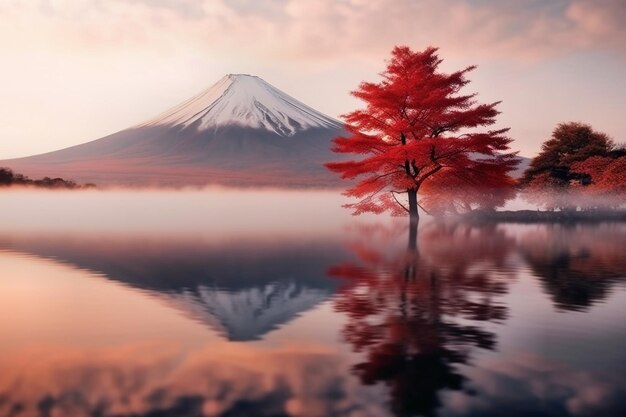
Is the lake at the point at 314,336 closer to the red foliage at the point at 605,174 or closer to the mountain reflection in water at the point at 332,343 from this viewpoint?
the mountain reflection in water at the point at 332,343

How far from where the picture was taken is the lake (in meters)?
6.21

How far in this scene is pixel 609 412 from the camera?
5.93 meters

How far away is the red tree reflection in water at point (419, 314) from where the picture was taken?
22.1 ft

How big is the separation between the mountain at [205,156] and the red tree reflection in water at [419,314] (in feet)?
428

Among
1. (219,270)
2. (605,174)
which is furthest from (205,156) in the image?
(219,270)

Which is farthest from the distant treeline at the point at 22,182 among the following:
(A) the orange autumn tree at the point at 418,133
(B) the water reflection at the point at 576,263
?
(B) the water reflection at the point at 576,263

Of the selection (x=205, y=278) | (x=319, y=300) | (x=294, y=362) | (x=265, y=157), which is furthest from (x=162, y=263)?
(x=265, y=157)

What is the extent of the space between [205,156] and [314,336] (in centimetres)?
16781

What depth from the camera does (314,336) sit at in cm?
862

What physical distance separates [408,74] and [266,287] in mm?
23076

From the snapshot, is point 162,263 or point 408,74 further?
point 408,74

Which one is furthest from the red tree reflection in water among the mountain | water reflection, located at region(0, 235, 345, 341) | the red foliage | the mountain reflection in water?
the mountain

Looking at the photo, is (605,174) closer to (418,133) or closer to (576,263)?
(418,133)

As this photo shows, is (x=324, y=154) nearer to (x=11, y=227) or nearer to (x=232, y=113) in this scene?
(x=232, y=113)
